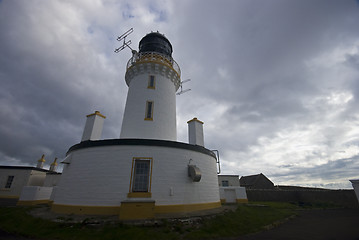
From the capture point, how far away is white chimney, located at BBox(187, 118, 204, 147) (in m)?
12.0

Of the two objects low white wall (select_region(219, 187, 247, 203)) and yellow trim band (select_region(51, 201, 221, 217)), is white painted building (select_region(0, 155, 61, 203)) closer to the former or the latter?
yellow trim band (select_region(51, 201, 221, 217))

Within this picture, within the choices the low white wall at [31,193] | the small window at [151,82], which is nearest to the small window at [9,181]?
the low white wall at [31,193]

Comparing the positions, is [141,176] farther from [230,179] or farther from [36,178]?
[36,178]

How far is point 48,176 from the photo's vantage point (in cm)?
1970

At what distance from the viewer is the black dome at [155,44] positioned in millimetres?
15078

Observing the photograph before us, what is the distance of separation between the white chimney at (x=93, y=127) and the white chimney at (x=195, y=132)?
654 cm

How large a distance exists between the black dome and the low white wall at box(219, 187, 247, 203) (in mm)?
15383

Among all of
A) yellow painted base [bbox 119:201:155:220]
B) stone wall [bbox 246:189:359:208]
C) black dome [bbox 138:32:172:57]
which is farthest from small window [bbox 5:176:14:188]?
stone wall [bbox 246:189:359:208]

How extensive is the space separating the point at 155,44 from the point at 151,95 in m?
5.76

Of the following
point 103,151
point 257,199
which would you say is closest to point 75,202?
point 103,151

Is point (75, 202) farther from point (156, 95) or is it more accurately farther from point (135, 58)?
point (135, 58)

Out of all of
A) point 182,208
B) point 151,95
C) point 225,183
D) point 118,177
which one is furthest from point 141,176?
point 225,183

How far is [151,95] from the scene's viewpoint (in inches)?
507

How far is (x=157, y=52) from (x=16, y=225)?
1427cm
